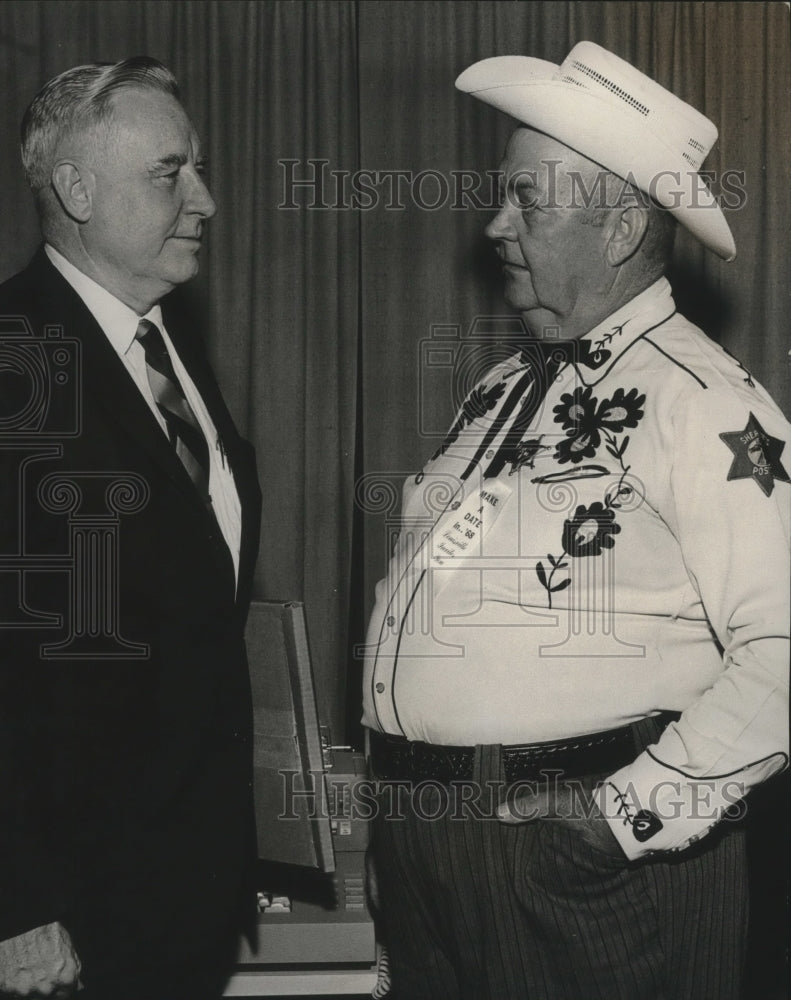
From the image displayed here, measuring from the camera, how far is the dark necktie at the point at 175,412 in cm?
163

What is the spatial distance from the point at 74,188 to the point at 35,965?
1066mm

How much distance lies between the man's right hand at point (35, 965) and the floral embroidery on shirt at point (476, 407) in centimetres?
95

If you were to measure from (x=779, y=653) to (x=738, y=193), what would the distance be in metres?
2.16

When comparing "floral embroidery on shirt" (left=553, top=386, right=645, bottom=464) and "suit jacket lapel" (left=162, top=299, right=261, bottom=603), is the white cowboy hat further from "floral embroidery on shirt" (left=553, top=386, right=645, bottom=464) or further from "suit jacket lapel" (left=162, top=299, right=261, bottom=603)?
"suit jacket lapel" (left=162, top=299, right=261, bottom=603)

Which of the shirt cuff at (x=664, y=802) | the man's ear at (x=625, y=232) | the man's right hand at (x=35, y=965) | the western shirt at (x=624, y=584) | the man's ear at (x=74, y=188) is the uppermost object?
the man's ear at (x=74, y=188)

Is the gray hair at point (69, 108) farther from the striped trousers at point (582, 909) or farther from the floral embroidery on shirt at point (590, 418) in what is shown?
the striped trousers at point (582, 909)

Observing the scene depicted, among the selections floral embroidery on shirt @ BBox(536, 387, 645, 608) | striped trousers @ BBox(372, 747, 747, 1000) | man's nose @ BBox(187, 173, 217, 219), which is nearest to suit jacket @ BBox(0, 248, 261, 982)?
man's nose @ BBox(187, 173, 217, 219)

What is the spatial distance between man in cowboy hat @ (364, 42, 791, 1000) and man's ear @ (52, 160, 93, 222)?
0.65m

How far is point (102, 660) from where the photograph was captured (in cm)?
146

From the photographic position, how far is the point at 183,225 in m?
1.69

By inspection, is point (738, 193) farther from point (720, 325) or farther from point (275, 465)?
point (275, 465)

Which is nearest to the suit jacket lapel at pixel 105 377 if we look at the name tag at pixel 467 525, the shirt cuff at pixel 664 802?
the name tag at pixel 467 525

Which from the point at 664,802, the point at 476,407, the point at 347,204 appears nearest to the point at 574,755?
the point at 664,802

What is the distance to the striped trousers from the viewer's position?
150cm
